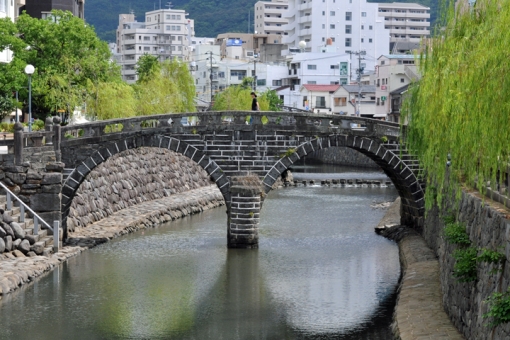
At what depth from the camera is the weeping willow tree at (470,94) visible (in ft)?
43.7

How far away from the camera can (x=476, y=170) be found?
1524 centimetres

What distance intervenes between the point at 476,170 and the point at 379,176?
4625 cm

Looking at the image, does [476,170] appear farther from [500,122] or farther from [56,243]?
[56,243]

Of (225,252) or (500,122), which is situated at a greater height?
(500,122)

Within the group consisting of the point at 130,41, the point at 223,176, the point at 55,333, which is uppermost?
the point at 130,41

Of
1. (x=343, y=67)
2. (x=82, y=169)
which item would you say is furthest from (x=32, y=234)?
(x=343, y=67)

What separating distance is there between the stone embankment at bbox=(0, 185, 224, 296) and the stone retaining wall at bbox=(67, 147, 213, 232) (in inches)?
14.9

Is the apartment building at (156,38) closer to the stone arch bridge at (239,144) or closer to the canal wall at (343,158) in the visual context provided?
the canal wall at (343,158)

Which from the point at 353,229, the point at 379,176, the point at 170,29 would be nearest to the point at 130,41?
the point at 170,29

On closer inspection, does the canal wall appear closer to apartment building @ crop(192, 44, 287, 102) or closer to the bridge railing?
apartment building @ crop(192, 44, 287, 102)

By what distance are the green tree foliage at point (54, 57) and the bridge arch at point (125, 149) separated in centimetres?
1102

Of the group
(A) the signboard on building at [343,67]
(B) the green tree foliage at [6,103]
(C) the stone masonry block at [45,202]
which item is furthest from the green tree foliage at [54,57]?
(A) the signboard on building at [343,67]

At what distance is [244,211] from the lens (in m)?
29.8

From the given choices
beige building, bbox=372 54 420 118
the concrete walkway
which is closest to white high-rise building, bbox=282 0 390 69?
beige building, bbox=372 54 420 118
